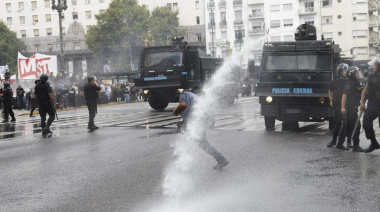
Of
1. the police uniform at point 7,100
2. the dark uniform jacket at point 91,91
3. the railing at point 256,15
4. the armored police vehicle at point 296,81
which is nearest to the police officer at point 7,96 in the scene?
the police uniform at point 7,100

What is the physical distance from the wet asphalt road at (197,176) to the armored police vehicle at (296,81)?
3.36 feet

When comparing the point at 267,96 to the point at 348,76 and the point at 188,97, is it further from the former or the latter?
the point at 188,97

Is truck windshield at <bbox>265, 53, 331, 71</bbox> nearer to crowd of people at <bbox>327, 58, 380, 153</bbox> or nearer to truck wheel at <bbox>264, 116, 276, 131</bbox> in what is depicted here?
truck wheel at <bbox>264, 116, 276, 131</bbox>

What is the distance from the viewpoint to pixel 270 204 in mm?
6504

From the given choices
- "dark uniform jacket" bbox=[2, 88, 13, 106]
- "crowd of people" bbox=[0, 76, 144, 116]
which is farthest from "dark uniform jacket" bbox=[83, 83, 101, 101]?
"crowd of people" bbox=[0, 76, 144, 116]

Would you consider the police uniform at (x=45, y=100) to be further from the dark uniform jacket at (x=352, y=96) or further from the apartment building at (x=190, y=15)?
the apartment building at (x=190, y=15)

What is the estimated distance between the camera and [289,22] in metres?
85.4

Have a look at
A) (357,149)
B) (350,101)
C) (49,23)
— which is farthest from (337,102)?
(49,23)

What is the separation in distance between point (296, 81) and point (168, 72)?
1153 cm

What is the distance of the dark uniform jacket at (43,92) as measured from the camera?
1598cm

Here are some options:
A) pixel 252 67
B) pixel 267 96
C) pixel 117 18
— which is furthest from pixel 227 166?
pixel 117 18

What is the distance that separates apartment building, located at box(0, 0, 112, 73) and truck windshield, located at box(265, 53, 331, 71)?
79.5m

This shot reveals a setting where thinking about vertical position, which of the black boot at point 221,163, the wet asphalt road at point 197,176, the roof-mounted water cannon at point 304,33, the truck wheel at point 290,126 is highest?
the roof-mounted water cannon at point 304,33

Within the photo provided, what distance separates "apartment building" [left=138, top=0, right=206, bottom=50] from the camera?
92.2 metres
